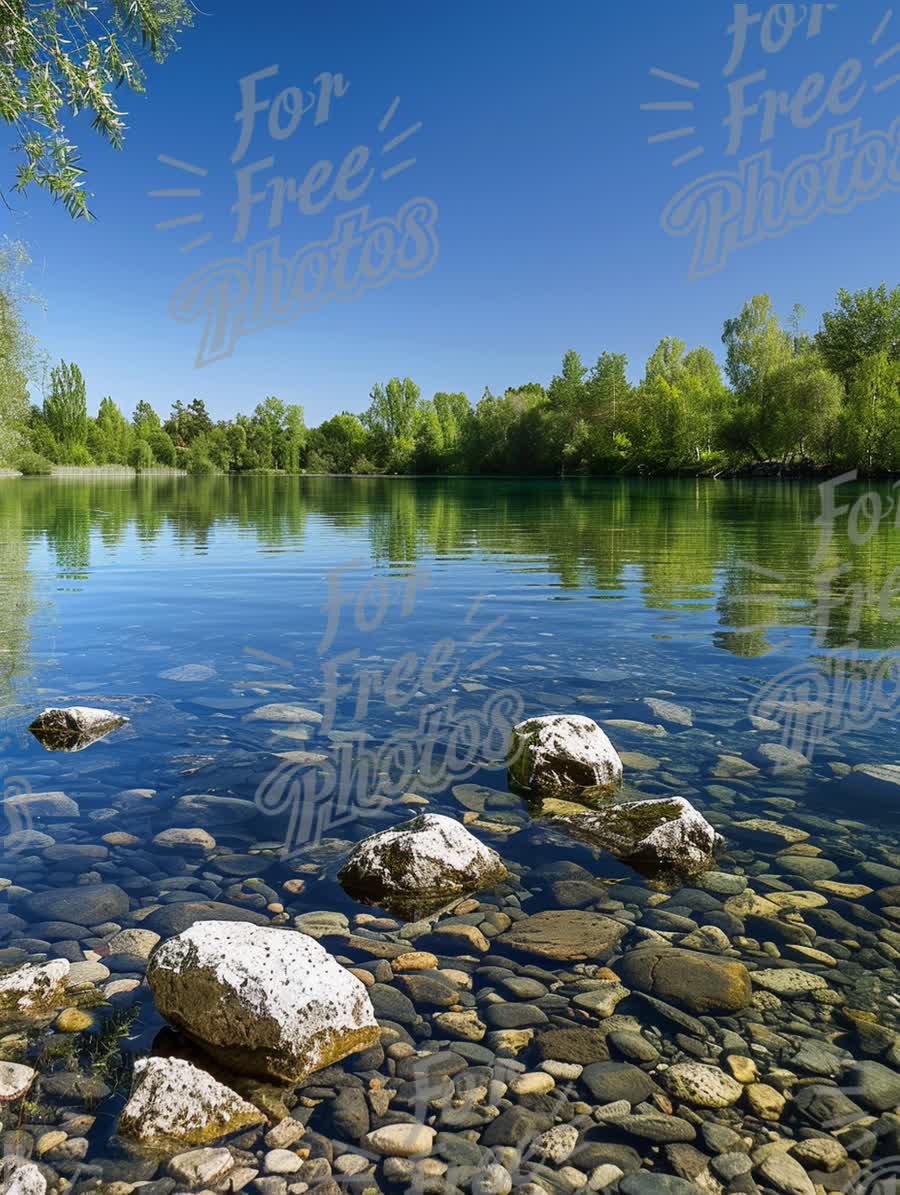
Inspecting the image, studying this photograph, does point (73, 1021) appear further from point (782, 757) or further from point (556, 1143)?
point (782, 757)

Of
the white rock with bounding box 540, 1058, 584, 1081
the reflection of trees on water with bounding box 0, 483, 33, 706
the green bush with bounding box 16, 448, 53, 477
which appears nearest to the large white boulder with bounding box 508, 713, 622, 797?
the white rock with bounding box 540, 1058, 584, 1081

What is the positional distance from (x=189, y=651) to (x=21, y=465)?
376 feet

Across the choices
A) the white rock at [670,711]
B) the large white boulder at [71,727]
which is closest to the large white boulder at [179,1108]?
the large white boulder at [71,727]

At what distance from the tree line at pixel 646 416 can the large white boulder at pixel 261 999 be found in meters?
67.8

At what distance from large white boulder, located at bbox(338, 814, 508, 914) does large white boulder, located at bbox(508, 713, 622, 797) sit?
1523mm

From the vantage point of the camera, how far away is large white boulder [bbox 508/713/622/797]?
7172mm

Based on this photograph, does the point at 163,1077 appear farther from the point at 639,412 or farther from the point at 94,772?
the point at 639,412

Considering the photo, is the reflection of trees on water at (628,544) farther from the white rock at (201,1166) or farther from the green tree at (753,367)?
the green tree at (753,367)

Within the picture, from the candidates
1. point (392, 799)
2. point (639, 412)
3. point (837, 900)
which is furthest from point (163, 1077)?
point (639, 412)

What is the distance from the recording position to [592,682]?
10.6 metres

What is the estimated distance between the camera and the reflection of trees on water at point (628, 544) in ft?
52.2

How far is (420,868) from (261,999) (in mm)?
1749

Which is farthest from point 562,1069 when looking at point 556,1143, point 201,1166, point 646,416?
point 646,416

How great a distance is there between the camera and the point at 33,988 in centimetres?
424
